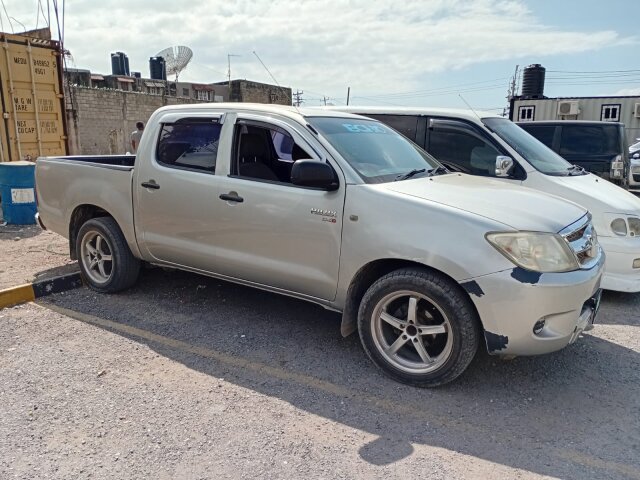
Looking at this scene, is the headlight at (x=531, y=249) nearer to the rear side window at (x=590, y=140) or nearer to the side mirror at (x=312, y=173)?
the side mirror at (x=312, y=173)

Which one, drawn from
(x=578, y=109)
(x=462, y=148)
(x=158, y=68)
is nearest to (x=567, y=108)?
(x=578, y=109)

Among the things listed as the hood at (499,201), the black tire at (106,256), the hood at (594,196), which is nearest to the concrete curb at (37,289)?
the black tire at (106,256)

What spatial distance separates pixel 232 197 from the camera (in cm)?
412

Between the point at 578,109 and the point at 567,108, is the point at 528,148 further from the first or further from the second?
the point at 578,109

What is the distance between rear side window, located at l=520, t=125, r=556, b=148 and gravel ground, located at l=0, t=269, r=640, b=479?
186 inches

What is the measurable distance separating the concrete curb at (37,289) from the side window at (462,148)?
4229 mm

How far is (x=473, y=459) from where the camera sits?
276 centimetres

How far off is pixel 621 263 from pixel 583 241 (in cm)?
193

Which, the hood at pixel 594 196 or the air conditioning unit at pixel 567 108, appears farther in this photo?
the air conditioning unit at pixel 567 108

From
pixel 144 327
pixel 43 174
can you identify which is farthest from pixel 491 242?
pixel 43 174

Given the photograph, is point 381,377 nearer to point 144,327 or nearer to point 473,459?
point 473,459

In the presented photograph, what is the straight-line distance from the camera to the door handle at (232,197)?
409 centimetres

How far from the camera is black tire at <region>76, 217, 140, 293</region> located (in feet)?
16.4

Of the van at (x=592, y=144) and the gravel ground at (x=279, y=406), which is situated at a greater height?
the van at (x=592, y=144)
